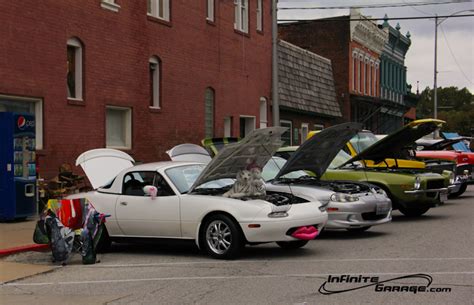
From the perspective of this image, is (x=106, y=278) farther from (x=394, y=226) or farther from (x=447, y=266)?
(x=394, y=226)

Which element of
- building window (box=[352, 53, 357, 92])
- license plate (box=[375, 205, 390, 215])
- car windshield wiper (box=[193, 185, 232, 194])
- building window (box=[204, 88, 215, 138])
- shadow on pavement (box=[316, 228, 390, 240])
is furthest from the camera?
building window (box=[352, 53, 357, 92])

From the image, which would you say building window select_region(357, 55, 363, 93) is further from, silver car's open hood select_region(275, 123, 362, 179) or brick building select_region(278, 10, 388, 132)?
silver car's open hood select_region(275, 123, 362, 179)

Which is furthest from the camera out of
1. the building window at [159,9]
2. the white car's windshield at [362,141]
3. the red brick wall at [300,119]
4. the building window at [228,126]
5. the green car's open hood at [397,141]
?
the red brick wall at [300,119]

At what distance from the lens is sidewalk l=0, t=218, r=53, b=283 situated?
29.5ft

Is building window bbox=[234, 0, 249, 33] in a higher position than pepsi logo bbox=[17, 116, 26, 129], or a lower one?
higher

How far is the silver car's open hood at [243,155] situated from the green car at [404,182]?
3.53m

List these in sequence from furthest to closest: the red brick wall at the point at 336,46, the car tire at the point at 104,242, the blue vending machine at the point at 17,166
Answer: the red brick wall at the point at 336,46
the blue vending machine at the point at 17,166
the car tire at the point at 104,242

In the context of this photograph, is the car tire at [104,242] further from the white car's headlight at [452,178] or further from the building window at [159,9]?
the building window at [159,9]

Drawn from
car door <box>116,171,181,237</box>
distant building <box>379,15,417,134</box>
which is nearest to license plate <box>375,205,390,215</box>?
car door <box>116,171,181,237</box>

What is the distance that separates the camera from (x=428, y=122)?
13.7 metres

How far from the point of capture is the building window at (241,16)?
85.6ft

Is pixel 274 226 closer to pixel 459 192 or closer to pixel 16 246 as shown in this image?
pixel 16 246

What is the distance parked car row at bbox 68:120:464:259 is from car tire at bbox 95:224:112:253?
2 cm

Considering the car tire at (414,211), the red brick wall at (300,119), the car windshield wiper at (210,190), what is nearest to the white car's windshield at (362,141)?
the car tire at (414,211)
